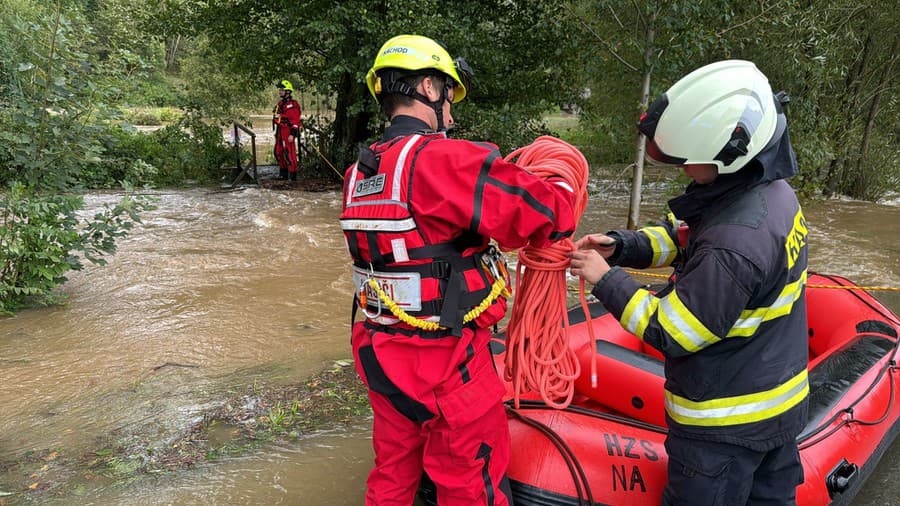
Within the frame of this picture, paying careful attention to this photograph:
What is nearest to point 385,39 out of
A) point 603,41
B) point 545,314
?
point 603,41

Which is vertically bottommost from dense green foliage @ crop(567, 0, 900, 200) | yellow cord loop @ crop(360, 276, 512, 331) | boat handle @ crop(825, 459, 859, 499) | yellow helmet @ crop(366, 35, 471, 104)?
boat handle @ crop(825, 459, 859, 499)

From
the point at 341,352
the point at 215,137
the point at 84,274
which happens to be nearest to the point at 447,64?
the point at 341,352

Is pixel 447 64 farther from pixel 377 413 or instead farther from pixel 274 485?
pixel 274 485

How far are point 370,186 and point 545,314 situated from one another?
2.56ft

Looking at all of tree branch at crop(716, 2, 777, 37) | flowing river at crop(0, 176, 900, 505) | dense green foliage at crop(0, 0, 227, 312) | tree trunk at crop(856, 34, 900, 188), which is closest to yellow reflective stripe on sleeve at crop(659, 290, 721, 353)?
flowing river at crop(0, 176, 900, 505)

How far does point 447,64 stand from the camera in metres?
1.79

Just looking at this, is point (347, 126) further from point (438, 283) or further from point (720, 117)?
point (720, 117)

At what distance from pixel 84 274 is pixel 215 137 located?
7111 millimetres

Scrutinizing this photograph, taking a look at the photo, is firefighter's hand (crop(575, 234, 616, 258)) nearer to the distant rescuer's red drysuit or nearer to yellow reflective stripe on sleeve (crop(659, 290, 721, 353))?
yellow reflective stripe on sleeve (crop(659, 290, 721, 353))

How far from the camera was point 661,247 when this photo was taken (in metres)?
2.12

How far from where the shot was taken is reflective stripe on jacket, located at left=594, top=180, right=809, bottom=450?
1.50 meters

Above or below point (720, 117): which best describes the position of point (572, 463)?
below

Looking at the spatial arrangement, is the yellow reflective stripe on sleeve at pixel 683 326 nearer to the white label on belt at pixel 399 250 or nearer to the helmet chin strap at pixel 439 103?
the white label on belt at pixel 399 250

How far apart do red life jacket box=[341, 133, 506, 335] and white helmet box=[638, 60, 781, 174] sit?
63cm
